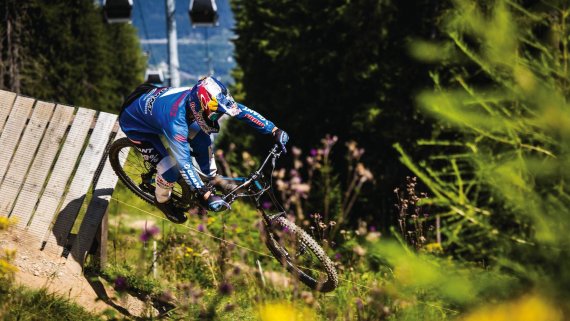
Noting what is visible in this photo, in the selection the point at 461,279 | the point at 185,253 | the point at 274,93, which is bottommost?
the point at 274,93

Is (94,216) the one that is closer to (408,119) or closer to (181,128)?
(181,128)

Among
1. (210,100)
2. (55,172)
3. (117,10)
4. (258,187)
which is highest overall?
(210,100)

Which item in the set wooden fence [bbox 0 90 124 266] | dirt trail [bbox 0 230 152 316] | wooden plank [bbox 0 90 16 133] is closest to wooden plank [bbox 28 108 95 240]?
wooden fence [bbox 0 90 124 266]

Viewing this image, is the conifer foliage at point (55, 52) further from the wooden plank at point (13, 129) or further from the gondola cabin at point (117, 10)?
the wooden plank at point (13, 129)

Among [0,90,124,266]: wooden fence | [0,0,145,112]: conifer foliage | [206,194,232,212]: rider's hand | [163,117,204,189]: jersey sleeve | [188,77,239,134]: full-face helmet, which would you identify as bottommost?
[0,0,145,112]: conifer foliage

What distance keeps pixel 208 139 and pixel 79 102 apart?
22.6 metres

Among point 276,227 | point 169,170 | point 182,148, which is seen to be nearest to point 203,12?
point 169,170

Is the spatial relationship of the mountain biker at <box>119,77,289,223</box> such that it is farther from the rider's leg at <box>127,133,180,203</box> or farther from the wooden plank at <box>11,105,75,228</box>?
the wooden plank at <box>11,105,75,228</box>

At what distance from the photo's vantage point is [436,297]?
191cm

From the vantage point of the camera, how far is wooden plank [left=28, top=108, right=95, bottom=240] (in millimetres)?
5359

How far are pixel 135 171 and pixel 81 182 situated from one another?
747 millimetres

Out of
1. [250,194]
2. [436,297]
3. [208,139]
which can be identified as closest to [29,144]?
[208,139]

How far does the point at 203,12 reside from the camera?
12.0 metres

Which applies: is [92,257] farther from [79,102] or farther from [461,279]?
[79,102]
